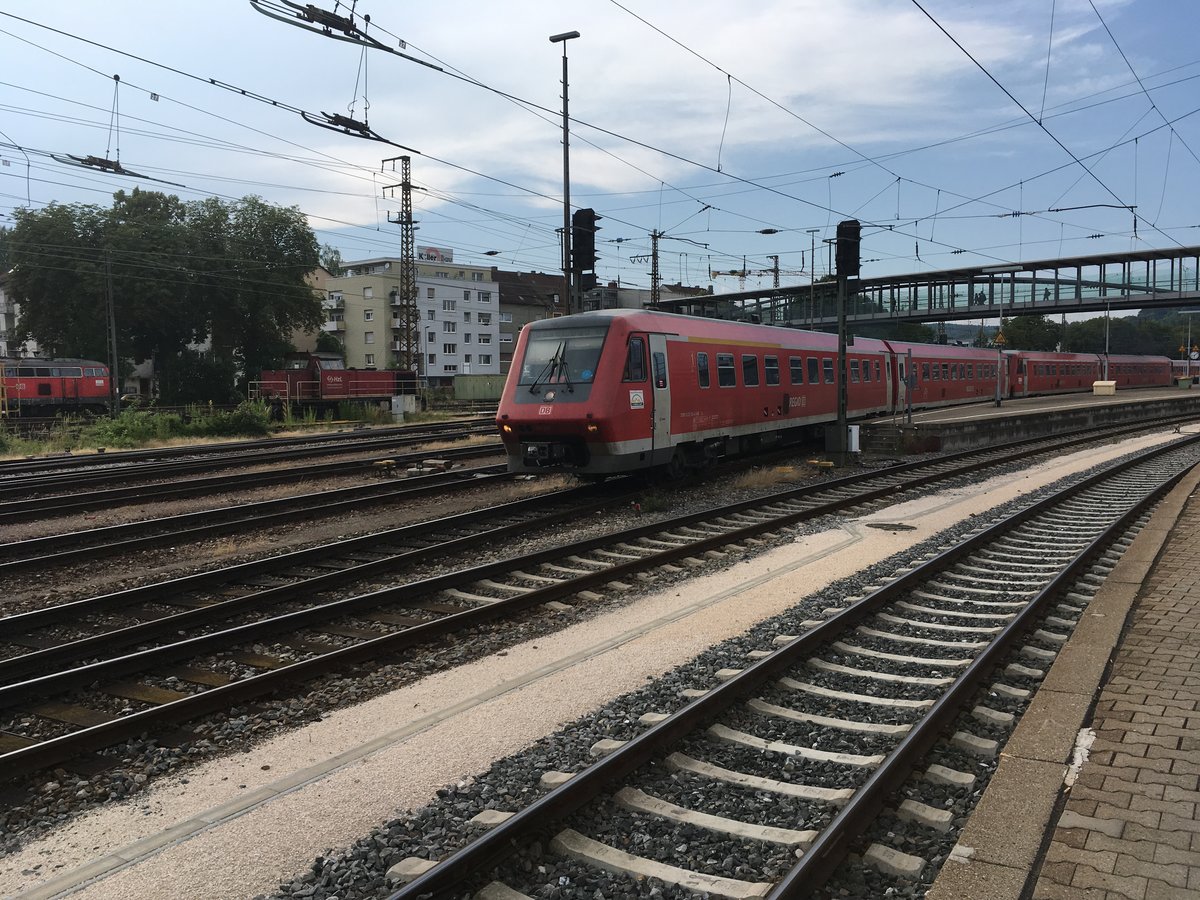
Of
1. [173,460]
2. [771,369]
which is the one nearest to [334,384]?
[173,460]

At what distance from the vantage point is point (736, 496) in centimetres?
1436

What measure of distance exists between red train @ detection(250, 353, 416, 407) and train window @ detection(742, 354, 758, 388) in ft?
95.1

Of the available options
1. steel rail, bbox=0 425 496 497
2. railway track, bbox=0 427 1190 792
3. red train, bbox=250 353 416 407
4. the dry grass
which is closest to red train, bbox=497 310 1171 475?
the dry grass

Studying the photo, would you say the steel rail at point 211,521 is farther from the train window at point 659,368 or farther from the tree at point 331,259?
the tree at point 331,259

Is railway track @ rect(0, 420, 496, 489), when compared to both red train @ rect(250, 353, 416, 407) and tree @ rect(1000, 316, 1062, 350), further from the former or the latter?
tree @ rect(1000, 316, 1062, 350)

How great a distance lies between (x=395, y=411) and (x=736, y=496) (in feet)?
83.5

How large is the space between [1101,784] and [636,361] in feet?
32.3

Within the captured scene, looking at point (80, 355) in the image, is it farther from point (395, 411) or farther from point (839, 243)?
point (839, 243)

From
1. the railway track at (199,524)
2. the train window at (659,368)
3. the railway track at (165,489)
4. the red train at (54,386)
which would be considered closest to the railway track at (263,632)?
the railway track at (199,524)

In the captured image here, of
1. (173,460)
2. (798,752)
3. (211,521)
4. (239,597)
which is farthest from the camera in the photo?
(173,460)

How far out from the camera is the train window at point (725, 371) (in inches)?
619

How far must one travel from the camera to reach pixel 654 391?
1364cm

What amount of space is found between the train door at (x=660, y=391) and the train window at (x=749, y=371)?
3.22 m

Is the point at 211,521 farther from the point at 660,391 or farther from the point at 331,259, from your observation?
the point at 331,259
